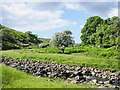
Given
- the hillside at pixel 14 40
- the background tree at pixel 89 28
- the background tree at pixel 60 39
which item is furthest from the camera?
the background tree at pixel 89 28

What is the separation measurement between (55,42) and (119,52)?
9.55m

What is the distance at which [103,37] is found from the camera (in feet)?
83.5

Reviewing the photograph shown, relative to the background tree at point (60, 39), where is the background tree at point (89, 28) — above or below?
A: above

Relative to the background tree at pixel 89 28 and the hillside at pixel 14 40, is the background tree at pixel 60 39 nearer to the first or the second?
the hillside at pixel 14 40

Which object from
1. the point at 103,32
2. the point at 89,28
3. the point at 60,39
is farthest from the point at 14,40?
the point at 103,32

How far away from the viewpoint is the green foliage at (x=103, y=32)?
20950 mm

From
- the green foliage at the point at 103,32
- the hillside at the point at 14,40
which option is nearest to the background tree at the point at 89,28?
the green foliage at the point at 103,32

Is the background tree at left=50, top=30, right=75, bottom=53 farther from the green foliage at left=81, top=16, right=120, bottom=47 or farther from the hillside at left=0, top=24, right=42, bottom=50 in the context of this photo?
the hillside at left=0, top=24, right=42, bottom=50

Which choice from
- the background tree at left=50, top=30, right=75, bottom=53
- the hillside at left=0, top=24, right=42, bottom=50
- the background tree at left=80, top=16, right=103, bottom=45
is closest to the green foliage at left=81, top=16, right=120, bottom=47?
the background tree at left=80, top=16, right=103, bottom=45

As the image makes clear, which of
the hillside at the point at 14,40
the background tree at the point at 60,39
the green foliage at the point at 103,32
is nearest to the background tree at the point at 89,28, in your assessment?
the green foliage at the point at 103,32

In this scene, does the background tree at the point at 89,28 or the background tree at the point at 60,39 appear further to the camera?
the background tree at the point at 89,28

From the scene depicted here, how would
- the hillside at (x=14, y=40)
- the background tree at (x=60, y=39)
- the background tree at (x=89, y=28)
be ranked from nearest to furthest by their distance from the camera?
the background tree at (x=60, y=39) → the hillside at (x=14, y=40) → the background tree at (x=89, y=28)

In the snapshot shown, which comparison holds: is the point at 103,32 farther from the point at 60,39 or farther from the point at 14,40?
the point at 14,40

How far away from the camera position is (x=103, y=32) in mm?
25797
